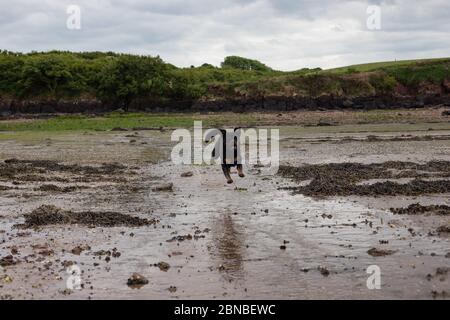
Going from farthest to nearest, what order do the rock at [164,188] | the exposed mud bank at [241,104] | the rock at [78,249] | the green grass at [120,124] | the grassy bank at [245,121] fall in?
the exposed mud bank at [241,104]
the green grass at [120,124]
the grassy bank at [245,121]
the rock at [164,188]
the rock at [78,249]

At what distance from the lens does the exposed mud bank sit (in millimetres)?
68000

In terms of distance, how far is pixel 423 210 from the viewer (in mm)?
15234

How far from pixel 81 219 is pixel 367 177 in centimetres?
995

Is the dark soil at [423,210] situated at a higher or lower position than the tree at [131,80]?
lower

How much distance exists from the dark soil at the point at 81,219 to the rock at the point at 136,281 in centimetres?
444

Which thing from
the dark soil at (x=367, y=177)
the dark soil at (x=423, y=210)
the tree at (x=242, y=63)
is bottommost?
the dark soil at (x=423, y=210)

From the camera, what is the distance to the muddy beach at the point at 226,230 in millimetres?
10172

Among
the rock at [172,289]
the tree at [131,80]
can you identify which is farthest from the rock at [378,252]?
the tree at [131,80]

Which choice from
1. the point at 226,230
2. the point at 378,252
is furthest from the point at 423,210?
the point at 226,230

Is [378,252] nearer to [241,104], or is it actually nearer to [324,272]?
[324,272]

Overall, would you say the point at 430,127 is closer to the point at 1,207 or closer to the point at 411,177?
the point at 411,177

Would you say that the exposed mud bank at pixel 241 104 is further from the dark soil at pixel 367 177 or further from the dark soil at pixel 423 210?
the dark soil at pixel 423 210

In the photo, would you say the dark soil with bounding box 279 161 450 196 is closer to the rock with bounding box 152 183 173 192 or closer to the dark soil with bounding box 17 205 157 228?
the rock with bounding box 152 183 173 192
